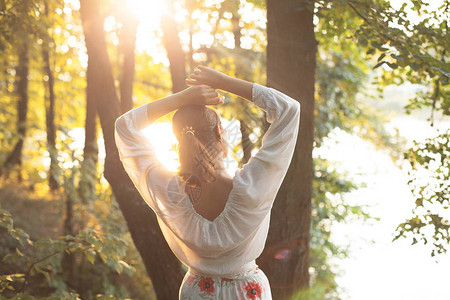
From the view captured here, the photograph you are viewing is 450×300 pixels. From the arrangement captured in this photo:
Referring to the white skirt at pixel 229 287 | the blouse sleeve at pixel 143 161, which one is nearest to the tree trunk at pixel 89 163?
the blouse sleeve at pixel 143 161

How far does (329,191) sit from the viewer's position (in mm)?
8773

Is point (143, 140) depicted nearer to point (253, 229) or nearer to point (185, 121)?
point (185, 121)

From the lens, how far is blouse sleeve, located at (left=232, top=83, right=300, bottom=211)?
225 centimetres

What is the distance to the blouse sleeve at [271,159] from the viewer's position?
225 centimetres

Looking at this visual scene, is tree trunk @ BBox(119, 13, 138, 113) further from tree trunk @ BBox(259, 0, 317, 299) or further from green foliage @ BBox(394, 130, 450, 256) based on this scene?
green foliage @ BBox(394, 130, 450, 256)

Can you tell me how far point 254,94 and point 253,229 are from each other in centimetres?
65

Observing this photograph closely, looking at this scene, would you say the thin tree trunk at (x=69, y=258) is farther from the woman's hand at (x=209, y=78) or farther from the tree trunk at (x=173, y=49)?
the woman's hand at (x=209, y=78)

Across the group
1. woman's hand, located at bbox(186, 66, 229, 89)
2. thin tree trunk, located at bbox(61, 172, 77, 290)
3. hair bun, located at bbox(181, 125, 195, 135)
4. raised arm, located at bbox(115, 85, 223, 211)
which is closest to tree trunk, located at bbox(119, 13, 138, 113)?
thin tree trunk, located at bbox(61, 172, 77, 290)

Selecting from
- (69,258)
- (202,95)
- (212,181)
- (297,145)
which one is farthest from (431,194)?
(69,258)

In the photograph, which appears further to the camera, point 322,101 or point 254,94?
point 322,101

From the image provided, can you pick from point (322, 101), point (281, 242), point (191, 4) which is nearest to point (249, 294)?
point (281, 242)

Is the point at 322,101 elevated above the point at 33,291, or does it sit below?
above

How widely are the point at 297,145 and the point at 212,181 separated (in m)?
1.59

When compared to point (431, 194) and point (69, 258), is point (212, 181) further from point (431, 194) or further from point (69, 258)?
point (69, 258)
